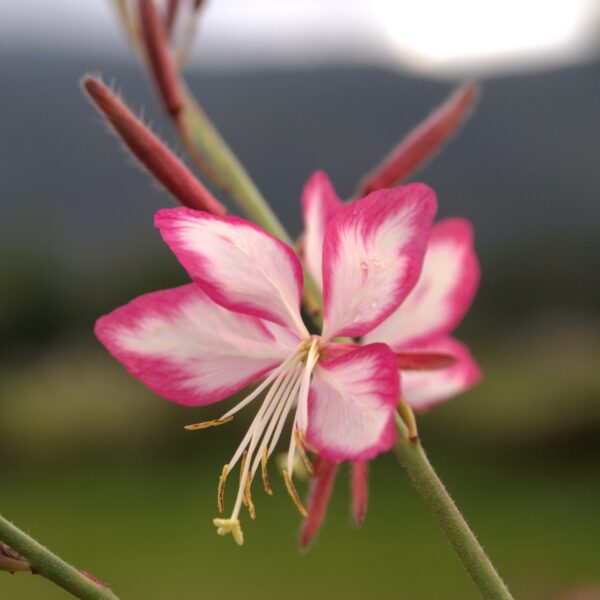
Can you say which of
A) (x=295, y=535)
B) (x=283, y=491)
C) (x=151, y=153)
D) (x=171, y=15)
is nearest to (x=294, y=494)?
(x=151, y=153)

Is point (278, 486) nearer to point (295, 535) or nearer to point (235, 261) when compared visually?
point (295, 535)

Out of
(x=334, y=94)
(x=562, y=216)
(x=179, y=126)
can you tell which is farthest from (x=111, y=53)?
(x=179, y=126)

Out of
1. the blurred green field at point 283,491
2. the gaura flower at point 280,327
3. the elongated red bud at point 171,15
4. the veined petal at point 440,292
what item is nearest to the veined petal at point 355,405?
the gaura flower at point 280,327

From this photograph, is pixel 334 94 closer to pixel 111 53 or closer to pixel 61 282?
pixel 111 53

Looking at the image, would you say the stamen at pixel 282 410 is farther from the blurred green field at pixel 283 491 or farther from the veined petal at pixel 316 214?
the blurred green field at pixel 283 491

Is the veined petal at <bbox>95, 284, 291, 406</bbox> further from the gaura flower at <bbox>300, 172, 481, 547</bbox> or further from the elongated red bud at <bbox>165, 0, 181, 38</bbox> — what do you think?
the elongated red bud at <bbox>165, 0, 181, 38</bbox>

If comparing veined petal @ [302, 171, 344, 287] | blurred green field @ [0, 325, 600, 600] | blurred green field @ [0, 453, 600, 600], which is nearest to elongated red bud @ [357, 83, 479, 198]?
veined petal @ [302, 171, 344, 287]
